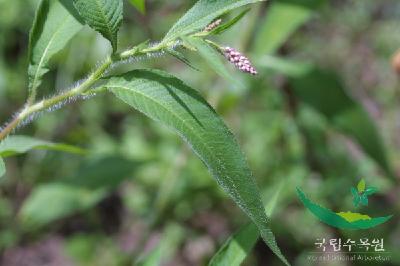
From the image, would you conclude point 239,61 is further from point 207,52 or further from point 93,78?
point 93,78

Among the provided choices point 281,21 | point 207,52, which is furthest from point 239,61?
point 281,21

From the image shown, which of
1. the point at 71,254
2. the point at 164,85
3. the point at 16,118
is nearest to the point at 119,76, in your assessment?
the point at 164,85

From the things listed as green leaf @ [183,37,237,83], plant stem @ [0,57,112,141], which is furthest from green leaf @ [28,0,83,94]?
green leaf @ [183,37,237,83]

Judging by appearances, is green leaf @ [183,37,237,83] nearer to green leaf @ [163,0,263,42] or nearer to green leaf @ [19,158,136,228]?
green leaf @ [163,0,263,42]

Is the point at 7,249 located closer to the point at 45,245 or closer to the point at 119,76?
the point at 45,245

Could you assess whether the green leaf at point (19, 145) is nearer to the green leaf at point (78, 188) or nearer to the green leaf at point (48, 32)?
the green leaf at point (48, 32)
